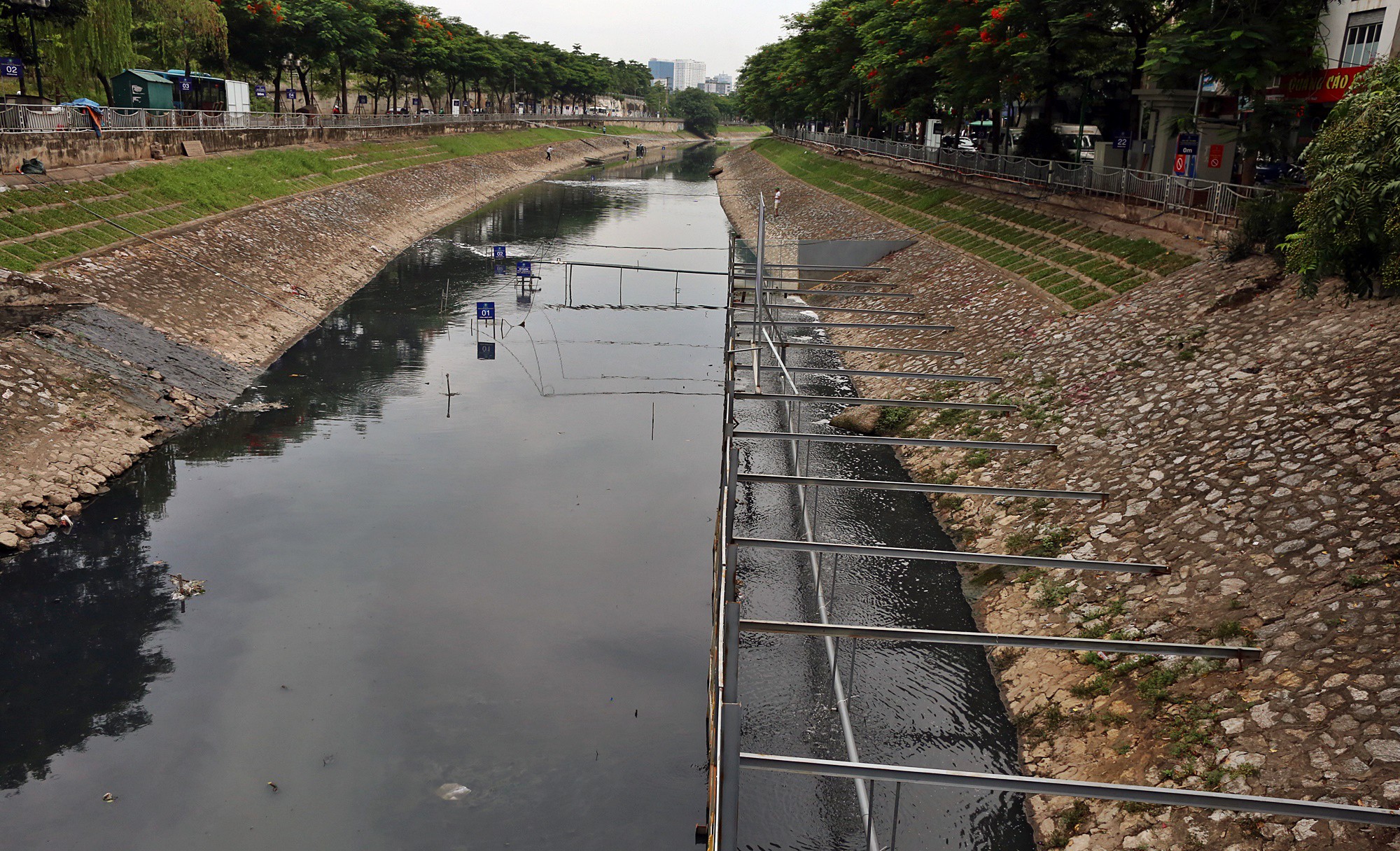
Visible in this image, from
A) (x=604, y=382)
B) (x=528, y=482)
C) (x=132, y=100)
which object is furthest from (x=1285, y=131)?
(x=132, y=100)

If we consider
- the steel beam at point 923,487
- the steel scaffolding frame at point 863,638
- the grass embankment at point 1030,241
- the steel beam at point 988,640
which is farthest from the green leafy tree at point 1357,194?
the grass embankment at point 1030,241

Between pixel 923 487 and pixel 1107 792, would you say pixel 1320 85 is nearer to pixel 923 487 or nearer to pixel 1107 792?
pixel 923 487

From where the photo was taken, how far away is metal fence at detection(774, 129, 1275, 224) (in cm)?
2848

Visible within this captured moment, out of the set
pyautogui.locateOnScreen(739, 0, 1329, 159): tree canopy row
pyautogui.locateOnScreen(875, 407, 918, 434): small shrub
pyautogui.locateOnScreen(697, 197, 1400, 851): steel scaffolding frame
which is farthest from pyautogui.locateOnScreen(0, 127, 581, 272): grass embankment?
pyautogui.locateOnScreen(739, 0, 1329, 159): tree canopy row

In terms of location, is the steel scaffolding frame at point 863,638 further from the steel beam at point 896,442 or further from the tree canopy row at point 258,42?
the tree canopy row at point 258,42

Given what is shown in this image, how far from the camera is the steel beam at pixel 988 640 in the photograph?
11438 mm

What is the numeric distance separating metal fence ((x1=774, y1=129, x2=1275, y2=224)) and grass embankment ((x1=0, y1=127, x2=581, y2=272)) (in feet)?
114

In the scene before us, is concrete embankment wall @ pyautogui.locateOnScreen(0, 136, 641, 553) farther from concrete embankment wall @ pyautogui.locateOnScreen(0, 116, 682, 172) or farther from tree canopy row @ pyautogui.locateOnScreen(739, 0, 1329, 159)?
tree canopy row @ pyautogui.locateOnScreen(739, 0, 1329, 159)

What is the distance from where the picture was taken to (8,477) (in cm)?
2061

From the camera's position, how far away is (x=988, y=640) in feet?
37.7

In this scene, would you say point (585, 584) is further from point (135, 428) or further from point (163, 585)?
point (135, 428)

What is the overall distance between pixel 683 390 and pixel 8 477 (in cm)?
1855

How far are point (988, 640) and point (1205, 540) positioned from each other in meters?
6.21

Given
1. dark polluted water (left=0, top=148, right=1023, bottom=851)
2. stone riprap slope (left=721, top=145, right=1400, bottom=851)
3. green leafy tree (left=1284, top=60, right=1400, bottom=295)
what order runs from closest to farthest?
stone riprap slope (left=721, top=145, right=1400, bottom=851) → dark polluted water (left=0, top=148, right=1023, bottom=851) → green leafy tree (left=1284, top=60, right=1400, bottom=295)
